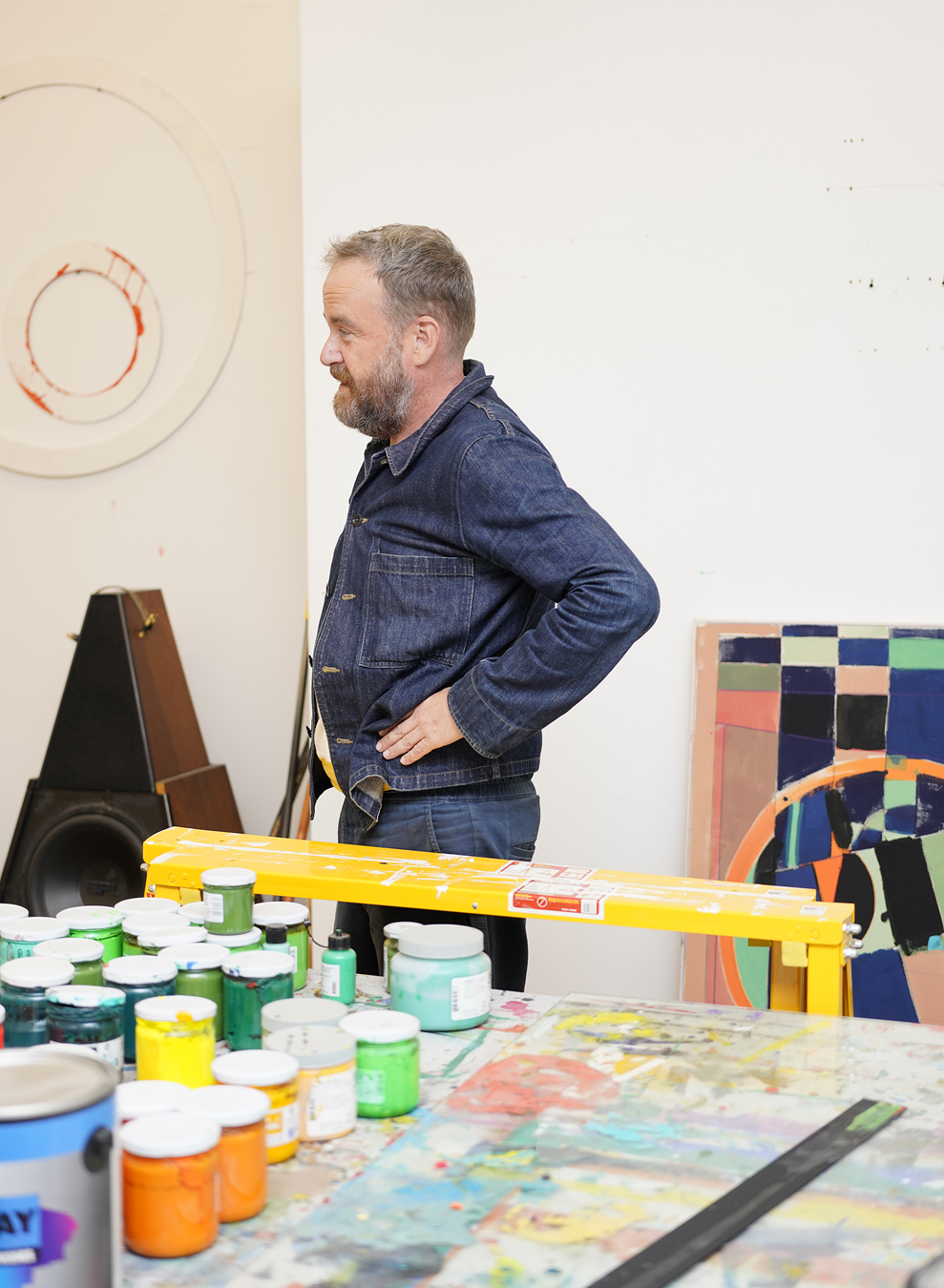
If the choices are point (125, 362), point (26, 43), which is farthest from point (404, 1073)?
point (26, 43)

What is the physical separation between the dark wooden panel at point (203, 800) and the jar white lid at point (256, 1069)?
1954 millimetres

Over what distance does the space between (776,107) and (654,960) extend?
1874 mm

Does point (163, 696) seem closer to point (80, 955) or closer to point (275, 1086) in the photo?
point (80, 955)

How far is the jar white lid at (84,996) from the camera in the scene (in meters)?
1.04

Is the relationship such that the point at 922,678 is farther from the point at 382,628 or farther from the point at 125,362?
the point at 125,362

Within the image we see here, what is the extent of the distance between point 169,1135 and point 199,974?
0.34 m

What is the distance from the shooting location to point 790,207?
2.52 meters

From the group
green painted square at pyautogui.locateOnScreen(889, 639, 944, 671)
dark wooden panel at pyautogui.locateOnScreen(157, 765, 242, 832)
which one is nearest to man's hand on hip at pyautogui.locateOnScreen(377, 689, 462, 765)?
green painted square at pyautogui.locateOnScreen(889, 639, 944, 671)

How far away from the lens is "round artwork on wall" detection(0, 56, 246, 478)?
329 centimetres

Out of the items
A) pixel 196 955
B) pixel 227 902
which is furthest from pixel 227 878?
pixel 196 955

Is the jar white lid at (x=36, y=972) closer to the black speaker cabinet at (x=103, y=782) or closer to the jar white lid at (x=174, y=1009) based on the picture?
the jar white lid at (x=174, y=1009)

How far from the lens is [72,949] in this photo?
116 centimetres

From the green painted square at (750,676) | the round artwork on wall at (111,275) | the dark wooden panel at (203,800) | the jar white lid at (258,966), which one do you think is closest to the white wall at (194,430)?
the round artwork on wall at (111,275)

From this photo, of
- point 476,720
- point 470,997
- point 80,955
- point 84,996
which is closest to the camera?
point 84,996
